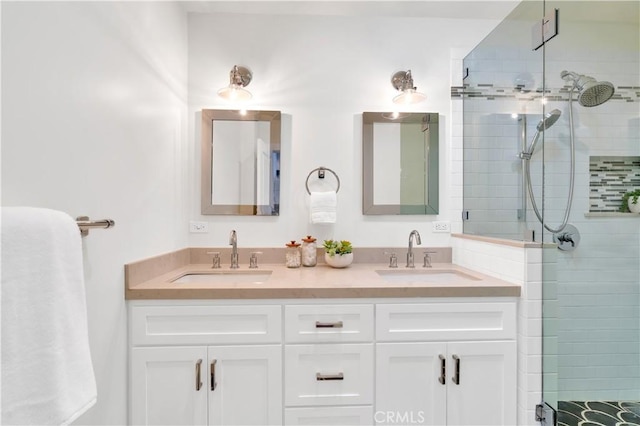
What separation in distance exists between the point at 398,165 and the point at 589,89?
0.93 metres

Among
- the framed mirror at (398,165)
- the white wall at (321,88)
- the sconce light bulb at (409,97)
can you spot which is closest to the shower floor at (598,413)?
the white wall at (321,88)

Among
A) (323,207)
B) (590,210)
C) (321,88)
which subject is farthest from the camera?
(321,88)

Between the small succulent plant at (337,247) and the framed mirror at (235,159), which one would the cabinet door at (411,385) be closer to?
the small succulent plant at (337,247)

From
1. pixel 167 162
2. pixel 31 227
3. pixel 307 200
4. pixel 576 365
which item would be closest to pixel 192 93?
pixel 167 162

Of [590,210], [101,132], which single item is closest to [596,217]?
[590,210]

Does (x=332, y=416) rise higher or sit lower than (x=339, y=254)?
lower

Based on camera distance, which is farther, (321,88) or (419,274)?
(321,88)

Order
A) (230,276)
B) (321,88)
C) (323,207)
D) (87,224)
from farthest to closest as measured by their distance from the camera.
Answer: (321,88), (323,207), (230,276), (87,224)

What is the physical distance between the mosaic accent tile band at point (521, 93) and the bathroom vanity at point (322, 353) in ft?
2.96

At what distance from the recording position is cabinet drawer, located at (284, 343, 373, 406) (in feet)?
4.04

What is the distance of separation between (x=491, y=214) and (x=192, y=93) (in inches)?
75.9

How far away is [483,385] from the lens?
50.1 inches

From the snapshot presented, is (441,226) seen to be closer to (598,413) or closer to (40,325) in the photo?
(598,413)

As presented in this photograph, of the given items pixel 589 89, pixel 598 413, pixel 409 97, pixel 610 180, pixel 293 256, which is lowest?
pixel 598 413
